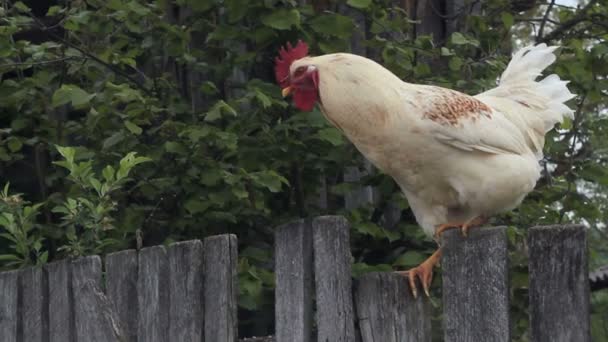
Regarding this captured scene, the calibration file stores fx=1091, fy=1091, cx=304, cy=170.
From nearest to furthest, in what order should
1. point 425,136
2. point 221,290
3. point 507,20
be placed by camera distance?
point 221,290, point 425,136, point 507,20

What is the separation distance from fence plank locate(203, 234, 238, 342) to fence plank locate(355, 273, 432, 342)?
1.42 ft

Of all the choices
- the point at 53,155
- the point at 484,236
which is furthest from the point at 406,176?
the point at 53,155

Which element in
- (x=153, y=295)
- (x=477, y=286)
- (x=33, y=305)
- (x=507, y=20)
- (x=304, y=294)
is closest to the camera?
(x=477, y=286)

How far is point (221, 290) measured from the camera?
329cm

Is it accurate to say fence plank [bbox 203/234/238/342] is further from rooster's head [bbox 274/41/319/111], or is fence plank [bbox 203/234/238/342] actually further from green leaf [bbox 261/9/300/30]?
green leaf [bbox 261/9/300/30]

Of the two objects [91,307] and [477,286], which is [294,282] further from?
[91,307]

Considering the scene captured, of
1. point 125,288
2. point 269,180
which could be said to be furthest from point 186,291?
point 269,180

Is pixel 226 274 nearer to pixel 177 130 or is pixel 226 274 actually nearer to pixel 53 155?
pixel 177 130

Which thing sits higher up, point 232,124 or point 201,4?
point 201,4

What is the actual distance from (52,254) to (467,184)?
7.66 ft

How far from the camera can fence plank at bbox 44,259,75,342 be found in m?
3.72

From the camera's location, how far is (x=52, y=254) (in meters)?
5.17

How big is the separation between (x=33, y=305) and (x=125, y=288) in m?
0.48

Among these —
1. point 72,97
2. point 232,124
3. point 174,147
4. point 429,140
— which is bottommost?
point 429,140
